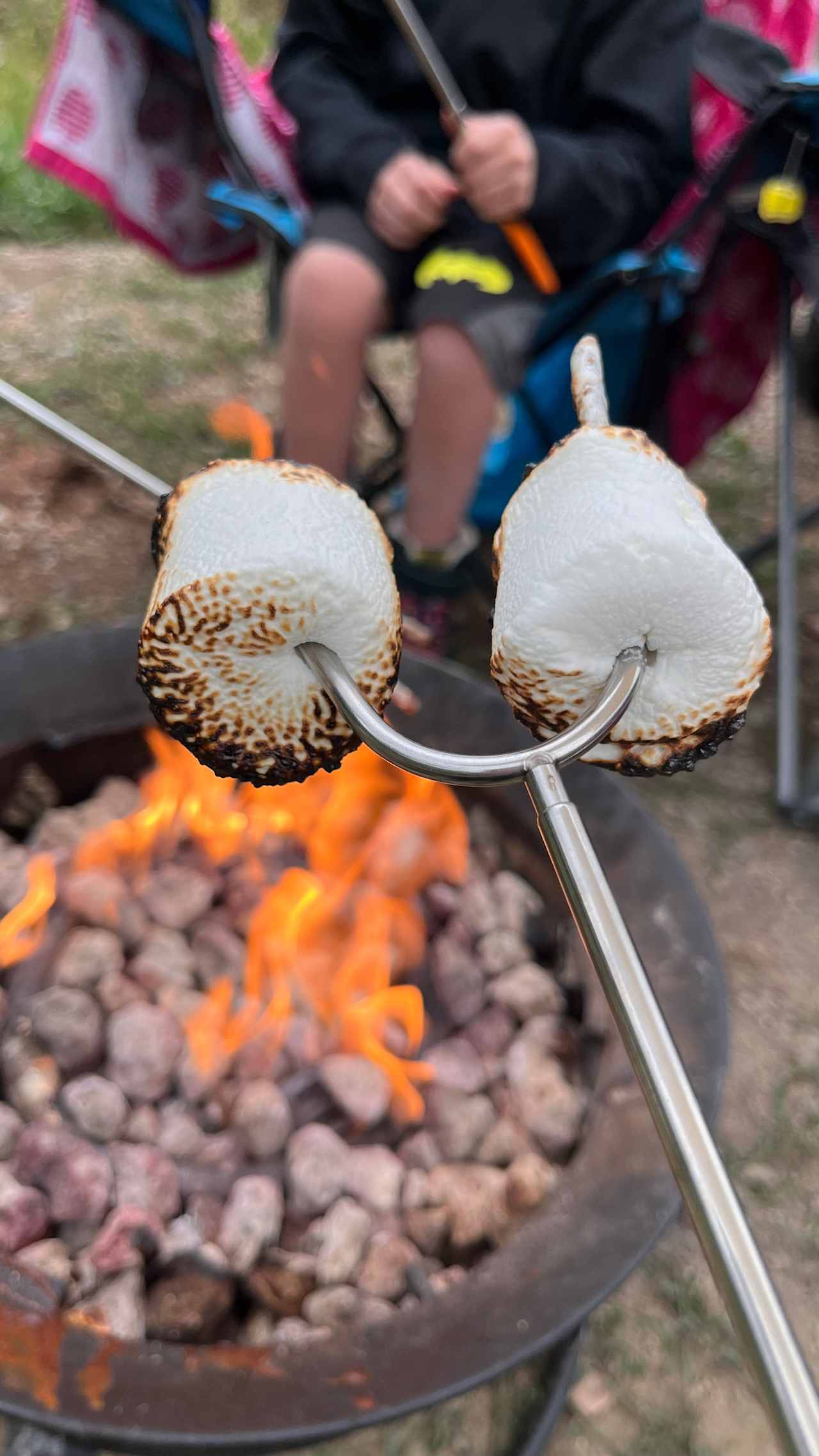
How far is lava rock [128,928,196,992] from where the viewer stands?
1.24 metres

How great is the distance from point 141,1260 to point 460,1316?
0.34 m

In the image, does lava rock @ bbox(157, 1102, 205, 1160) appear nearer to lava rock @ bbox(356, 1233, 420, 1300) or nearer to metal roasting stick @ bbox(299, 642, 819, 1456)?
lava rock @ bbox(356, 1233, 420, 1300)

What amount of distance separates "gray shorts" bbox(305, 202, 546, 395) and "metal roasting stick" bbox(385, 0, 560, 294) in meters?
0.04

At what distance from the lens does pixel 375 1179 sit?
1118mm

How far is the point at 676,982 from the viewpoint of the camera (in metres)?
1.12

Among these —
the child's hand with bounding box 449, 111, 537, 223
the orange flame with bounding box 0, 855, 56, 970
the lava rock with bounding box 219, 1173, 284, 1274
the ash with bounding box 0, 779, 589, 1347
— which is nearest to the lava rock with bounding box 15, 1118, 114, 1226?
the ash with bounding box 0, 779, 589, 1347

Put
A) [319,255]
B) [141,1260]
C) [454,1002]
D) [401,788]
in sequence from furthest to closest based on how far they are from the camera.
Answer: [319,255]
[401,788]
[454,1002]
[141,1260]

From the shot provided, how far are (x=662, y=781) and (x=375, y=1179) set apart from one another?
43.1 inches

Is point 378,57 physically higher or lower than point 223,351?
higher

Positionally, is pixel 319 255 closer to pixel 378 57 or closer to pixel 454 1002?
pixel 378 57

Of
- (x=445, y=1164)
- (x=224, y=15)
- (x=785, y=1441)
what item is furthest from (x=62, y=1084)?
(x=224, y=15)

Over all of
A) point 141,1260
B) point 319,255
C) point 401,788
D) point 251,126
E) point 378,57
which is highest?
point 378,57

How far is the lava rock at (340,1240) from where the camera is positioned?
105 centimetres

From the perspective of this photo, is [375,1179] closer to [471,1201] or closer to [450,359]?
[471,1201]
